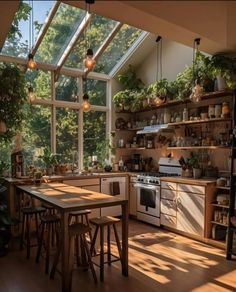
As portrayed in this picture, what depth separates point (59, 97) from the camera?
568 centimetres

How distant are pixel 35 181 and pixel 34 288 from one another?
1.91m

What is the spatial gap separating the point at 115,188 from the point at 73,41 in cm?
289

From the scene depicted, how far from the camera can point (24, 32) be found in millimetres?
4656

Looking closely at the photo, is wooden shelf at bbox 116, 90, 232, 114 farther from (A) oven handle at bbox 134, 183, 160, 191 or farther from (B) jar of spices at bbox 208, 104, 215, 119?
(A) oven handle at bbox 134, 183, 160, 191

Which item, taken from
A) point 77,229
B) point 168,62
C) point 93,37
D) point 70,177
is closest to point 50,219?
point 77,229

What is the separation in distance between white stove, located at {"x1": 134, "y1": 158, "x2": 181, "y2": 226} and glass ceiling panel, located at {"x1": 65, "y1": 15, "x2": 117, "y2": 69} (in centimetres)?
262

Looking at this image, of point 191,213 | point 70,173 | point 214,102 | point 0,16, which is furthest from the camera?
point 70,173

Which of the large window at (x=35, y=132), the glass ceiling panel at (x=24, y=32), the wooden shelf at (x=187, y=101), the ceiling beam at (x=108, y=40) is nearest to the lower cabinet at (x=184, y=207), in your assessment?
the wooden shelf at (x=187, y=101)

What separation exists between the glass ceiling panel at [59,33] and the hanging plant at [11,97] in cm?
100

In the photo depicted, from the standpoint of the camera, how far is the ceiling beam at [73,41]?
4.72 m

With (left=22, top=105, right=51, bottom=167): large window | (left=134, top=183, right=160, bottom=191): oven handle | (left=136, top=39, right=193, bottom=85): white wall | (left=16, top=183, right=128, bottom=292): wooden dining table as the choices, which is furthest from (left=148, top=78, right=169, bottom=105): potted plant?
(left=16, top=183, right=128, bottom=292): wooden dining table

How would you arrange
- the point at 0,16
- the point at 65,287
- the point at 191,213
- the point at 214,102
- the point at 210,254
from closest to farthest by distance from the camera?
the point at 65,287, the point at 0,16, the point at 210,254, the point at 191,213, the point at 214,102

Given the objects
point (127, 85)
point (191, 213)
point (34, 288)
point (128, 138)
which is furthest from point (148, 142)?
point (34, 288)

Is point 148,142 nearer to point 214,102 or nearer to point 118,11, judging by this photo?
point 214,102
